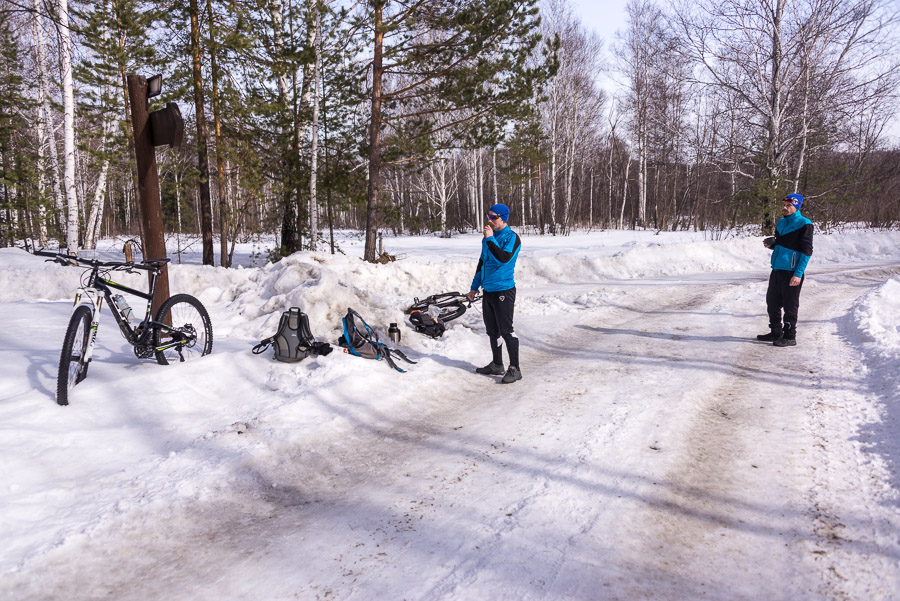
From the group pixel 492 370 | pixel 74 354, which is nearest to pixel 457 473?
pixel 492 370

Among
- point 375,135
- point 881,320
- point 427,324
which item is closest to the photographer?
point 881,320

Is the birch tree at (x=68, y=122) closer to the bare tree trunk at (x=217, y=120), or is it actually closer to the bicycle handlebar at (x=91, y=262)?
the bare tree trunk at (x=217, y=120)

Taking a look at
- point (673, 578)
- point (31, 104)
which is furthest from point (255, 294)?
point (31, 104)

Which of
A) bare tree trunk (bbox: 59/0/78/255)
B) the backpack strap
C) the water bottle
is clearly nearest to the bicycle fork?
the water bottle

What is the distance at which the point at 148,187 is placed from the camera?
5.58 m

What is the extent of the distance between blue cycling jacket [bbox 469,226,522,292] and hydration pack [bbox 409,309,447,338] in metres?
1.74

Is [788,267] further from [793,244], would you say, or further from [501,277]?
[501,277]

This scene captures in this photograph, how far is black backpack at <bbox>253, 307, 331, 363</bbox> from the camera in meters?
5.54

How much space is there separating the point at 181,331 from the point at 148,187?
1673mm

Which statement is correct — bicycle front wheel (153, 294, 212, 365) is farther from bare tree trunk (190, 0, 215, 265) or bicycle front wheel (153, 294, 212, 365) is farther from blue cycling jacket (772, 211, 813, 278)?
bare tree trunk (190, 0, 215, 265)

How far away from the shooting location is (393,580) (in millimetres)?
2424

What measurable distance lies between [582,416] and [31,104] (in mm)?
23374

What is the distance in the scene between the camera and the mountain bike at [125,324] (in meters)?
4.15

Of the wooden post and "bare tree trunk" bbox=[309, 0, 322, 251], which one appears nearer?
the wooden post
